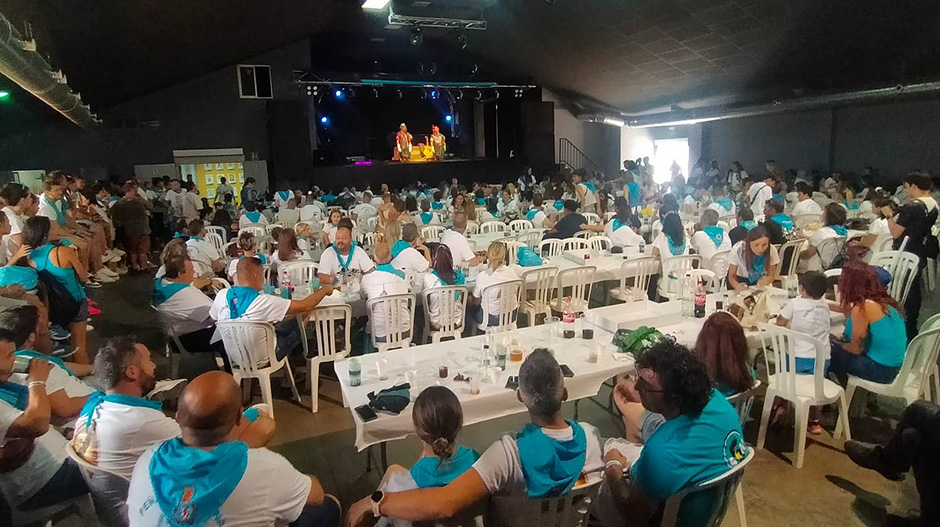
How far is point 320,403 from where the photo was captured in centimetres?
438

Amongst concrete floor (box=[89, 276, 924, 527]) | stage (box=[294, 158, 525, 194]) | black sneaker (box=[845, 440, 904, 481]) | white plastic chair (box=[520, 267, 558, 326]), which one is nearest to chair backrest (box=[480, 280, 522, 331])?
white plastic chair (box=[520, 267, 558, 326])

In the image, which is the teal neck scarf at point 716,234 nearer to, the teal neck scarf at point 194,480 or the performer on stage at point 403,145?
the teal neck scarf at point 194,480

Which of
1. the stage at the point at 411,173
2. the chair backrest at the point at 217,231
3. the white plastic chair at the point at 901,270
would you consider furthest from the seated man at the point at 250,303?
the stage at the point at 411,173

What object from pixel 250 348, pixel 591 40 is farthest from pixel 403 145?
pixel 250 348

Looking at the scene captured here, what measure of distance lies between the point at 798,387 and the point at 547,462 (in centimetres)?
227

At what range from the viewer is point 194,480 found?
1.74 m

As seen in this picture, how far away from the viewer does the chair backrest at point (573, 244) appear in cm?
696

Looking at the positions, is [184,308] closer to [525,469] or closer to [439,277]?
[439,277]

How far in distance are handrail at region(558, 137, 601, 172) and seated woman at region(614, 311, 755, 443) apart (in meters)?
17.0

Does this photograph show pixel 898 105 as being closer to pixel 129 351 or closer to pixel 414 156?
pixel 414 156

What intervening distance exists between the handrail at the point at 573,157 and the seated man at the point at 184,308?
16.1m


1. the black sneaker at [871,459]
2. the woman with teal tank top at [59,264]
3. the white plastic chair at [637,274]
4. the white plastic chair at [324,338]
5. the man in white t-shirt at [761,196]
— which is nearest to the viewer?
the black sneaker at [871,459]

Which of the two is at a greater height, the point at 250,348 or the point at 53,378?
the point at 53,378

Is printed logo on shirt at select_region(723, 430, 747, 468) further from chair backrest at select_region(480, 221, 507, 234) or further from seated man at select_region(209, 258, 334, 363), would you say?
chair backrest at select_region(480, 221, 507, 234)
